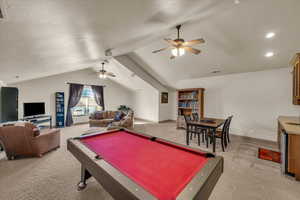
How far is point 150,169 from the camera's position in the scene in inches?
45.6

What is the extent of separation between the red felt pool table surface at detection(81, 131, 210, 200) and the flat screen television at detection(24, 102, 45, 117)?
451 centimetres

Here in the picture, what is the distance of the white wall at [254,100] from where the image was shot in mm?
3984

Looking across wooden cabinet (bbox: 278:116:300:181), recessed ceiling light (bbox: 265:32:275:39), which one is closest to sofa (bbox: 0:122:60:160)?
wooden cabinet (bbox: 278:116:300:181)

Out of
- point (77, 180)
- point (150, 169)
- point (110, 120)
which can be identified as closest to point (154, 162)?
point (150, 169)

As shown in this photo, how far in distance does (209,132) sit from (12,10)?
14.4ft

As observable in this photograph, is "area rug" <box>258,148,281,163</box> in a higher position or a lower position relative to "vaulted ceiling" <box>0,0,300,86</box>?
lower

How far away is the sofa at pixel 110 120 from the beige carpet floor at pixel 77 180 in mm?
2149

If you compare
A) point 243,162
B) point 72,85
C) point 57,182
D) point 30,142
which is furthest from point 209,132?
point 72,85

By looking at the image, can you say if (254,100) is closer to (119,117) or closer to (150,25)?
(150,25)

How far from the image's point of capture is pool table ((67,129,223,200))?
85 centimetres

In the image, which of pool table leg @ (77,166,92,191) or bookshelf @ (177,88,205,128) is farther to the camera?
bookshelf @ (177,88,205,128)

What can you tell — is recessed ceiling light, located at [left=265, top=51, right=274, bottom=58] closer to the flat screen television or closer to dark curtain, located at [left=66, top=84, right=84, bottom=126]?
dark curtain, located at [left=66, top=84, right=84, bottom=126]

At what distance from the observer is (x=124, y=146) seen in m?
1.75

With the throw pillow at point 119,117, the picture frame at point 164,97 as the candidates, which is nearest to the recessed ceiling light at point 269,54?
the picture frame at point 164,97
